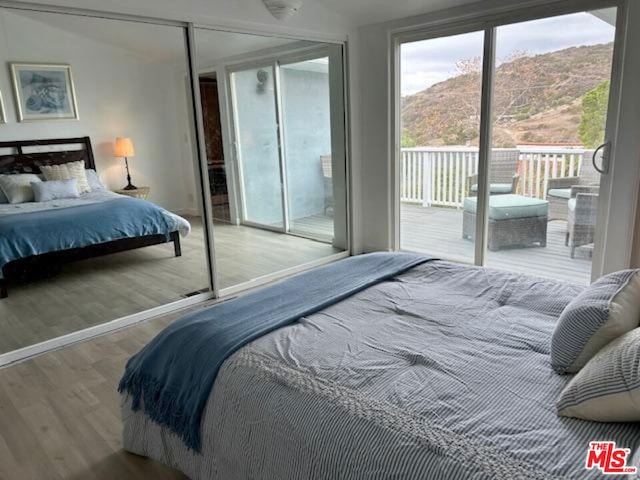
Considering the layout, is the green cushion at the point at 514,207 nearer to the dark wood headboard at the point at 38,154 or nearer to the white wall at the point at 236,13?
the white wall at the point at 236,13

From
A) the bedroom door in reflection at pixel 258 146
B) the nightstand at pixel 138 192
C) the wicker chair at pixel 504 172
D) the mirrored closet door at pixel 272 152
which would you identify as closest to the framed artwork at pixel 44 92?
the nightstand at pixel 138 192

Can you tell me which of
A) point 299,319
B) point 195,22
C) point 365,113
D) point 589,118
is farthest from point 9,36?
point 589,118

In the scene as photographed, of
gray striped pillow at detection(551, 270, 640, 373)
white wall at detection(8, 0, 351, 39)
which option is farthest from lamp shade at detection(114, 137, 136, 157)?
gray striped pillow at detection(551, 270, 640, 373)

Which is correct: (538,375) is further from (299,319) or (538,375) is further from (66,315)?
(66,315)

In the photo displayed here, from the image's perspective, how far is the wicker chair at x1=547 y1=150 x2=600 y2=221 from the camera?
11.2ft

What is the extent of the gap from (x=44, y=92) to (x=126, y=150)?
0.59 metres

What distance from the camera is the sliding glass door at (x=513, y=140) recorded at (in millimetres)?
3354

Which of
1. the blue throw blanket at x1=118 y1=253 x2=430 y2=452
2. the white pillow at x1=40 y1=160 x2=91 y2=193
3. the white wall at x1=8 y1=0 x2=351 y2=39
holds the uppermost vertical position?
the white wall at x1=8 y1=0 x2=351 y2=39

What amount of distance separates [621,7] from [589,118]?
2.33 feet

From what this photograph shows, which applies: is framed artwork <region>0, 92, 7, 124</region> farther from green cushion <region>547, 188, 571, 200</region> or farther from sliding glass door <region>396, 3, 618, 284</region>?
green cushion <region>547, 188, 571, 200</region>

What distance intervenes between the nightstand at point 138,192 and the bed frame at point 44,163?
27cm

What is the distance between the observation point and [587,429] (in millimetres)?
1173

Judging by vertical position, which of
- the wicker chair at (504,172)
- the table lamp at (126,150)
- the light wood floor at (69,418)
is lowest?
the light wood floor at (69,418)

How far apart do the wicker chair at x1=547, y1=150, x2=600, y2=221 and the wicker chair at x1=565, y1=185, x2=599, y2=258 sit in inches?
1.2
